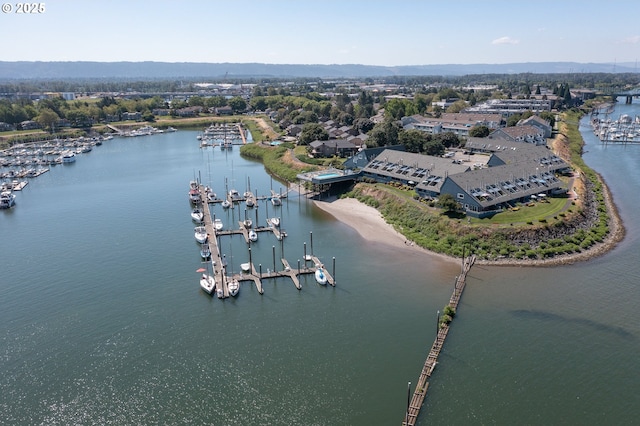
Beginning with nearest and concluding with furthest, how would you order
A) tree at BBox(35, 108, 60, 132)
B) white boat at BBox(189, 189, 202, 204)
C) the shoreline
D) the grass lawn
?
1. the shoreline
2. the grass lawn
3. white boat at BBox(189, 189, 202, 204)
4. tree at BBox(35, 108, 60, 132)

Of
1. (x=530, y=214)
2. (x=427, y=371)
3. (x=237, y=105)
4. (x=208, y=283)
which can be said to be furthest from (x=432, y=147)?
(x=237, y=105)

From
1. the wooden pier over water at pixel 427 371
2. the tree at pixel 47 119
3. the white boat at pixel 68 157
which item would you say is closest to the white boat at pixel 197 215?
the wooden pier over water at pixel 427 371

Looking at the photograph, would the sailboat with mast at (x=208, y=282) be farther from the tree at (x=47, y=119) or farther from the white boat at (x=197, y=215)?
the tree at (x=47, y=119)

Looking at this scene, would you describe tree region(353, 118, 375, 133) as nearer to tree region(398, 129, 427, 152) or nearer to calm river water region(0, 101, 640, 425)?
tree region(398, 129, 427, 152)

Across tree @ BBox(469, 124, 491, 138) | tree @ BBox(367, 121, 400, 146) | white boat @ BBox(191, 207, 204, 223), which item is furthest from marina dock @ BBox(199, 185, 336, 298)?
tree @ BBox(469, 124, 491, 138)

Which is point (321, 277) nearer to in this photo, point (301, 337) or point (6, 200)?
point (301, 337)

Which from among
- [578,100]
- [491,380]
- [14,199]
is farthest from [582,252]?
[578,100]

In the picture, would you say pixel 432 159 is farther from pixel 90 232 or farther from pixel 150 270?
pixel 90 232
